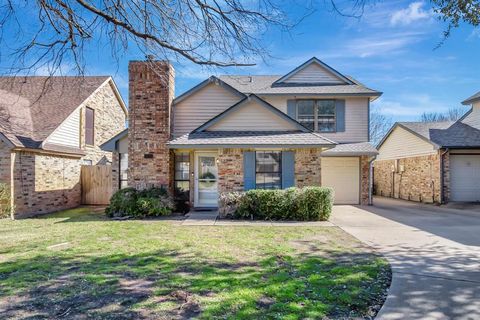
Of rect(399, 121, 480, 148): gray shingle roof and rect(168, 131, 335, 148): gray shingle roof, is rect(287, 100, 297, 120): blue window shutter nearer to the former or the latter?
rect(168, 131, 335, 148): gray shingle roof

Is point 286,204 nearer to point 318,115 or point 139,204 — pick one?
point 139,204

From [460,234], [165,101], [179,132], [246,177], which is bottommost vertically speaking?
[460,234]

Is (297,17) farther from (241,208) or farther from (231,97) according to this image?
(231,97)

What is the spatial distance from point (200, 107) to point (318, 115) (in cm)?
601

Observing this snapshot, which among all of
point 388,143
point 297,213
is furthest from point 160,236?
point 388,143

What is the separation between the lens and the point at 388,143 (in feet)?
76.2

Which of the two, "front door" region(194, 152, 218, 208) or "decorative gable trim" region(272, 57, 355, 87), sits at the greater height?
"decorative gable trim" region(272, 57, 355, 87)

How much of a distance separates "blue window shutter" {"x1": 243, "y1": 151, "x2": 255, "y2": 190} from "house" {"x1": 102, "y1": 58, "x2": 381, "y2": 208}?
4cm

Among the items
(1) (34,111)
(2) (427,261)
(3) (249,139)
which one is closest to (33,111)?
(1) (34,111)

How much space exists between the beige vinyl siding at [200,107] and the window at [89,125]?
19.3 feet

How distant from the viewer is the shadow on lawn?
3920 millimetres

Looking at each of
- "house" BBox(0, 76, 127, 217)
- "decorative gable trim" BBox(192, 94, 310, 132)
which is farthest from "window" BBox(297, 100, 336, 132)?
"house" BBox(0, 76, 127, 217)

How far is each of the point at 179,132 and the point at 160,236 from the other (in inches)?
273

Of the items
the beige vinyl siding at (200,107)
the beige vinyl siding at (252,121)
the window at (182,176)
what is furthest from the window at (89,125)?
the beige vinyl siding at (252,121)
